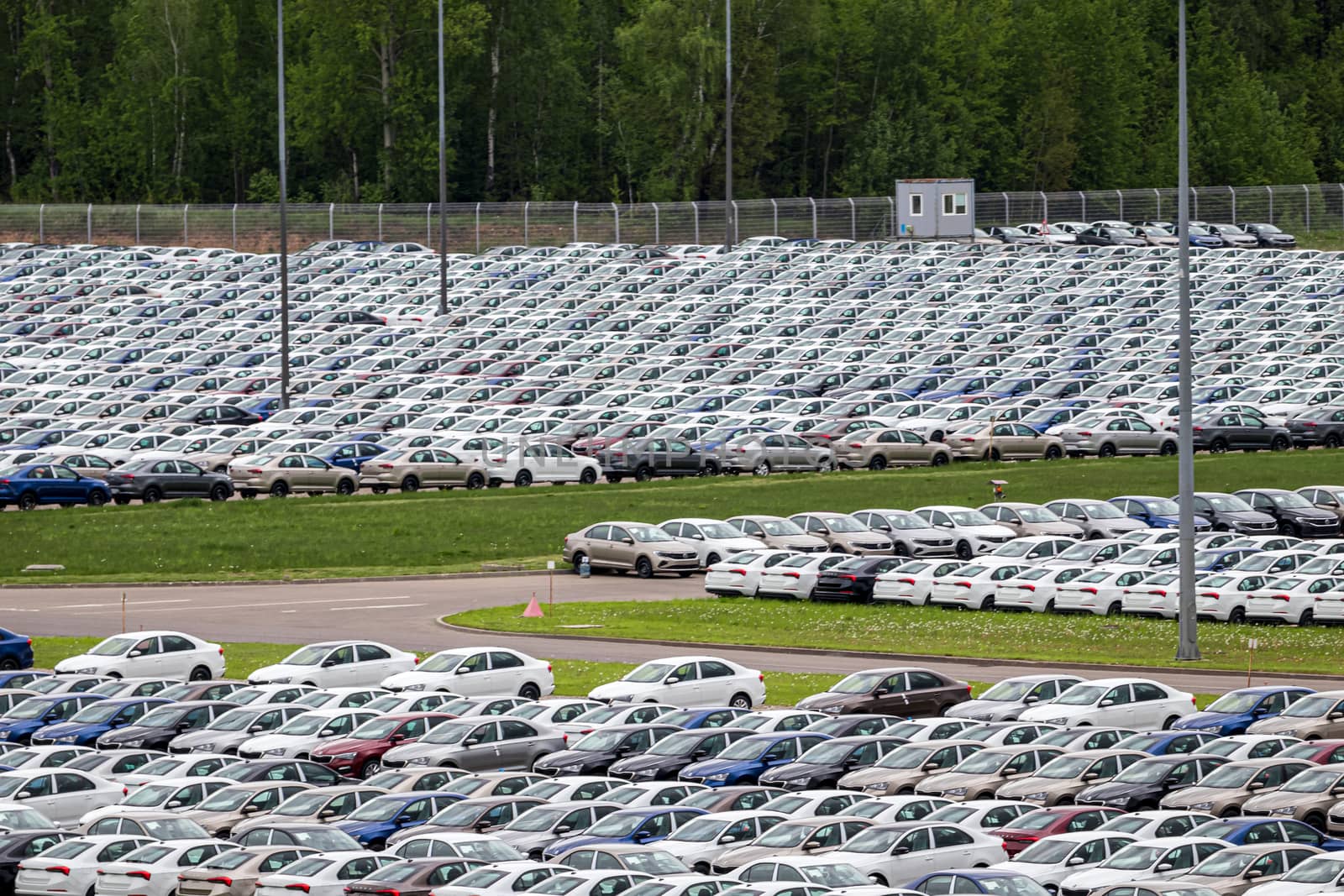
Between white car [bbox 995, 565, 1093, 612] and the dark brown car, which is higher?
white car [bbox 995, 565, 1093, 612]

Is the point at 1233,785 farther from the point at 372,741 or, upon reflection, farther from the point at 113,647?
the point at 113,647

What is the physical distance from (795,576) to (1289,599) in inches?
383

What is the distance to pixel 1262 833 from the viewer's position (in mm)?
23609

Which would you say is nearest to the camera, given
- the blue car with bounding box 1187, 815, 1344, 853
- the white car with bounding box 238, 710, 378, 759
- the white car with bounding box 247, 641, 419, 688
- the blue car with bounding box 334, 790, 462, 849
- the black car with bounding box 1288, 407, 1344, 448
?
the blue car with bounding box 1187, 815, 1344, 853

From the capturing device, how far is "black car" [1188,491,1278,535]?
166 feet

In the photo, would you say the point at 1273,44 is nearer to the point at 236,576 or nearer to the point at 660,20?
the point at 660,20

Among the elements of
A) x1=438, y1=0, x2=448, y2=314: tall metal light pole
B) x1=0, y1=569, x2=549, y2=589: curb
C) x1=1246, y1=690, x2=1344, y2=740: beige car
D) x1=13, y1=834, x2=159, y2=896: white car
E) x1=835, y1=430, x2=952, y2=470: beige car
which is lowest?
x1=13, y1=834, x2=159, y2=896: white car

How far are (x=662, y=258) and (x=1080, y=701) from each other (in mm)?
66720

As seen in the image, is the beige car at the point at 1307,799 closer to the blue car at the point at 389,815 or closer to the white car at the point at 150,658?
A: the blue car at the point at 389,815

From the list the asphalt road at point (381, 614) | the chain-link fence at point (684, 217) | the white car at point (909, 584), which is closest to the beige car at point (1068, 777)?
the asphalt road at point (381, 614)

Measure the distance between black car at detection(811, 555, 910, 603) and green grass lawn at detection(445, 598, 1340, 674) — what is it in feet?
1.26

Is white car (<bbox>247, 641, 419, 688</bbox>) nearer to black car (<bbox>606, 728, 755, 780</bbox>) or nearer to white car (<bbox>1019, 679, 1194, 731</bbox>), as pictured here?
black car (<bbox>606, 728, 755, 780</bbox>)

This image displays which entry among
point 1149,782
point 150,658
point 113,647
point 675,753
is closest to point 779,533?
point 150,658

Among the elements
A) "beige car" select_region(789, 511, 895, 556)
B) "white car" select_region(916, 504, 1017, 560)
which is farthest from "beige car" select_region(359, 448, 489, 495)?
"white car" select_region(916, 504, 1017, 560)
